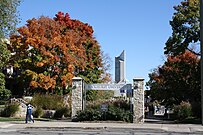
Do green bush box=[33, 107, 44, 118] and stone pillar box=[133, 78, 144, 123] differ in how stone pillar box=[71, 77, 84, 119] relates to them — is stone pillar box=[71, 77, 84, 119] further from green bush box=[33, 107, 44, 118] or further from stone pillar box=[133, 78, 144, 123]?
green bush box=[33, 107, 44, 118]

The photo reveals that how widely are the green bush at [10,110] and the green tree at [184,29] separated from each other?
15.1 meters

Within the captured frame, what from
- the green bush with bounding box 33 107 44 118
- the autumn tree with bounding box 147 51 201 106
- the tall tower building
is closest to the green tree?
the autumn tree with bounding box 147 51 201 106

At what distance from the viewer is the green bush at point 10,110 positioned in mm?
37312

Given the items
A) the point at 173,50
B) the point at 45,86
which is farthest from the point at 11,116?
the point at 173,50

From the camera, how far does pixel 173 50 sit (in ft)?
121

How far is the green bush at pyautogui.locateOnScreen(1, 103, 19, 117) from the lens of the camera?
37.3 metres


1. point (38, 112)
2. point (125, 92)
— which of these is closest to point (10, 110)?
point (38, 112)

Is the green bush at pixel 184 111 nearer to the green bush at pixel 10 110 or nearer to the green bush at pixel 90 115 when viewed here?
the green bush at pixel 90 115

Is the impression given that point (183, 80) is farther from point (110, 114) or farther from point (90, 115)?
point (90, 115)

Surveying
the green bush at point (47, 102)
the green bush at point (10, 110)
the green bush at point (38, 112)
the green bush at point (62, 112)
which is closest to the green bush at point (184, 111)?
the green bush at point (62, 112)

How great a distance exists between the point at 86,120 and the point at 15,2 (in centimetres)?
1143

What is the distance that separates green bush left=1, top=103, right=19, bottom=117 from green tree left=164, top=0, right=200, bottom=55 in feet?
49.6

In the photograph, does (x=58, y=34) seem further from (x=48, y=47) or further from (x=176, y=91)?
(x=176, y=91)

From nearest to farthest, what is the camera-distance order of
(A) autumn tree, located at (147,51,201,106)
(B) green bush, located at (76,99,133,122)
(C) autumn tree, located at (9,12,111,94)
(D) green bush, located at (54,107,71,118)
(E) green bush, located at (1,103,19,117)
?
(B) green bush, located at (76,99,133,122) → (D) green bush, located at (54,107,71,118) → (E) green bush, located at (1,103,19,117) → (A) autumn tree, located at (147,51,201,106) → (C) autumn tree, located at (9,12,111,94)
